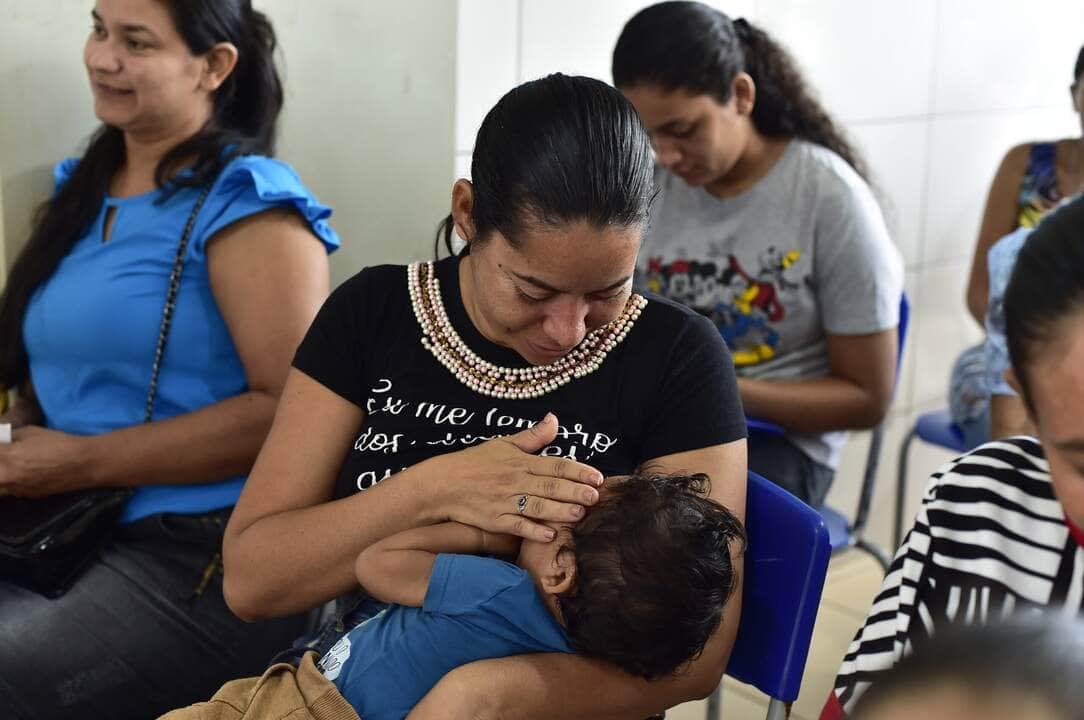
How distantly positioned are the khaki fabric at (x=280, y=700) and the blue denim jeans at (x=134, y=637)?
0.40 meters

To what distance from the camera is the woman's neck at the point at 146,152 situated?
7.32 ft

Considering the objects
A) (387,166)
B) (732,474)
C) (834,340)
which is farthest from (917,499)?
(732,474)

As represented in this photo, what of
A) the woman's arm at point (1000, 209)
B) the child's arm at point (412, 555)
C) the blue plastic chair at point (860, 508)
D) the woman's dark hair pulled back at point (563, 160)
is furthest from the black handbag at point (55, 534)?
the woman's arm at point (1000, 209)

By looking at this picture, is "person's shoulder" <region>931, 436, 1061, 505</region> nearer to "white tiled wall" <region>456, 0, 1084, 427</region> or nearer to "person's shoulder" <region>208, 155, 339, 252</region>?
"person's shoulder" <region>208, 155, 339, 252</region>

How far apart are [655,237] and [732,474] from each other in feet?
4.26

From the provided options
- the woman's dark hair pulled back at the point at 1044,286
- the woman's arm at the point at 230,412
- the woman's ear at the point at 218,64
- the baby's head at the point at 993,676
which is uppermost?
the woman's ear at the point at 218,64

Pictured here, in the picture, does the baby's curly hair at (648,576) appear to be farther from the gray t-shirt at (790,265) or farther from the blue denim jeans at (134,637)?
the gray t-shirt at (790,265)

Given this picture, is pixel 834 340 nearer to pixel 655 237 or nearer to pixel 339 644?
pixel 655 237

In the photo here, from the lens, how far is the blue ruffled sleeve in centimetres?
208

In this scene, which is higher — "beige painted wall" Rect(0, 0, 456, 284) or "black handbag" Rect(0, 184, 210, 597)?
"beige painted wall" Rect(0, 0, 456, 284)

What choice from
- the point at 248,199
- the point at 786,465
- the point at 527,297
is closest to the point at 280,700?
the point at 527,297

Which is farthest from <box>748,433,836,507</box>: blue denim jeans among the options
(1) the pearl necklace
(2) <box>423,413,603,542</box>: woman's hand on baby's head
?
(2) <box>423,413,603,542</box>: woman's hand on baby's head

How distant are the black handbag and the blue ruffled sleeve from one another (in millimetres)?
448

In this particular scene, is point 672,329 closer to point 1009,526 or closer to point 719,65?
point 1009,526
